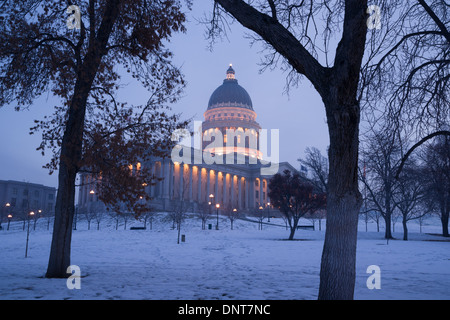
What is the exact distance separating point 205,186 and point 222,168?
6.68m

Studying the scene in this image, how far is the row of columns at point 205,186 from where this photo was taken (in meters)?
78.4

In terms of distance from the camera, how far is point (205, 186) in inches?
3632

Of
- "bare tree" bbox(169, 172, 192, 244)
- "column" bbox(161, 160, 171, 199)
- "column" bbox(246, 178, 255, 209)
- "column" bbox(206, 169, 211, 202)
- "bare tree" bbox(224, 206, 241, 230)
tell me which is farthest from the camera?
"column" bbox(246, 178, 255, 209)

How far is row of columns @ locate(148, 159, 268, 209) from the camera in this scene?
257 feet

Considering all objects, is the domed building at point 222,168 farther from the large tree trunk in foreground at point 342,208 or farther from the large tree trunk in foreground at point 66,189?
the large tree trunk in foreground at point 342,208

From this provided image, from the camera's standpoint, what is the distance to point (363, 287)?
8.46 meters

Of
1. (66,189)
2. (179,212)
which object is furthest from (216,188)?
(66,189)

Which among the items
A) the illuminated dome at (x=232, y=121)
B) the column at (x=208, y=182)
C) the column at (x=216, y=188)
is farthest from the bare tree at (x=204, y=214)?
the illuminated dome at (x=232, y=121)

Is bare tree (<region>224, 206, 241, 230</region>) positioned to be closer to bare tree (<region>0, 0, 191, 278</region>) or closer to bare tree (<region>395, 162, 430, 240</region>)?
bare tree (<region>395, 162, 430, 240</region>)

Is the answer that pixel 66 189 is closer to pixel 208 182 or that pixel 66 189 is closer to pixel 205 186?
pixel 208 182

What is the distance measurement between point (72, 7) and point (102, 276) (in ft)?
24.5

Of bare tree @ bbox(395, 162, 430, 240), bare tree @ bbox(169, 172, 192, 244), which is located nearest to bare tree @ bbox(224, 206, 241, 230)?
bare tree @ bbox(169, 172, 192, 244)
